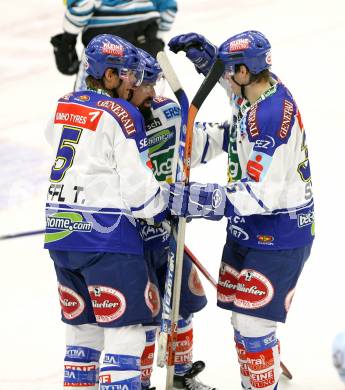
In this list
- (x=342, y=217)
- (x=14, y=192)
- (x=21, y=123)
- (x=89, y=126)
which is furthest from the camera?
(x=21, y=123)

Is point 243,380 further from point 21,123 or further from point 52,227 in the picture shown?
point 21,123

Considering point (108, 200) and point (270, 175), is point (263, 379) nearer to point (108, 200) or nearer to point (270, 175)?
point (270, 175)

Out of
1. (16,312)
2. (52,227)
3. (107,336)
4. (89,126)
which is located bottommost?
(16,312)

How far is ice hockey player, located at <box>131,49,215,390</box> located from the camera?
378cm

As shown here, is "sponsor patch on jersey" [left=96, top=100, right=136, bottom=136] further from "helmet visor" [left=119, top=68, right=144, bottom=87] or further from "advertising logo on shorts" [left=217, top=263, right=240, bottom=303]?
"advertising logo on shorts" [left=217, top=263, right=240, bottom=303]

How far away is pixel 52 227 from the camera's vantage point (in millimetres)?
3609

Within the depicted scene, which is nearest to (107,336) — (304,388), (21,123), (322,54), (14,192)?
(304,388)

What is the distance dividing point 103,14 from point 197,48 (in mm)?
2272

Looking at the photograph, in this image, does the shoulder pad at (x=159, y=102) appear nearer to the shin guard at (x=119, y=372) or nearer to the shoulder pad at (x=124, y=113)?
the shoulder pad at (x=124, y=113)

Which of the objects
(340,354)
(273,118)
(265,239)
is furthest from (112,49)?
(340,354)

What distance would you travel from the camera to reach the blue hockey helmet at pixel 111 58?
140 inches

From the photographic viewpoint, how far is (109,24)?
6059 mm

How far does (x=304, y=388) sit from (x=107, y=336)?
3.17 ft

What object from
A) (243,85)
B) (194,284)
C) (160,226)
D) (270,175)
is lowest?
(194,284)
